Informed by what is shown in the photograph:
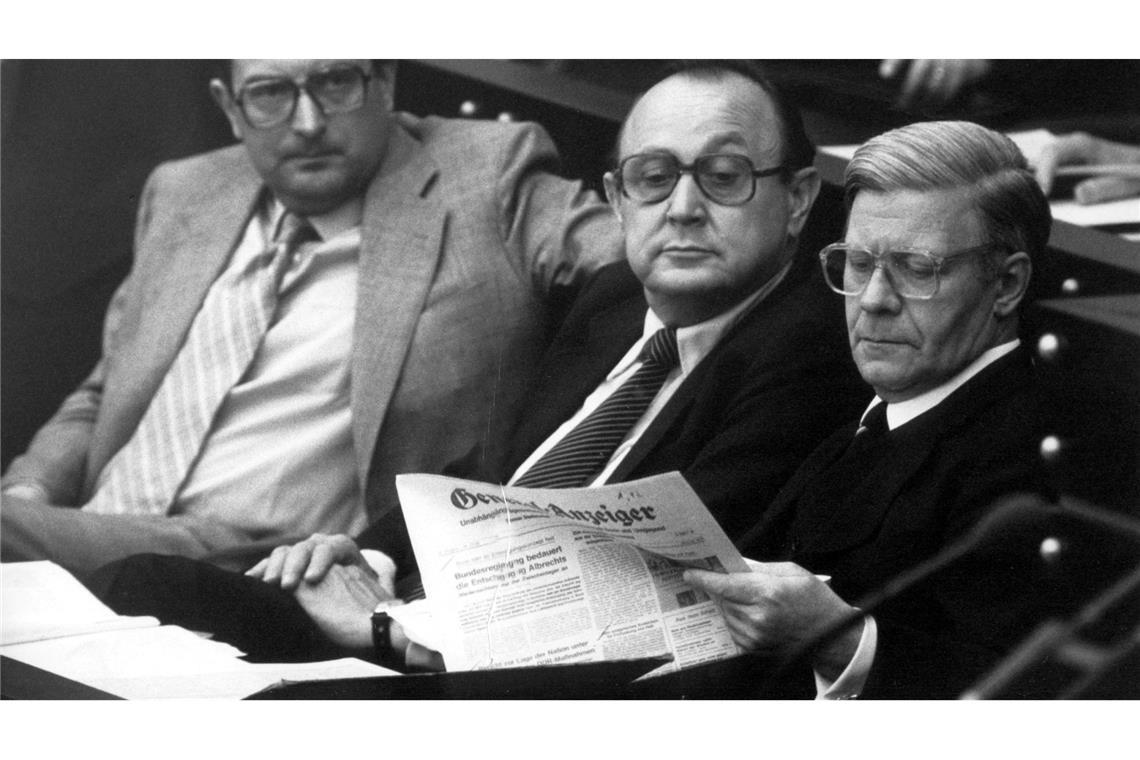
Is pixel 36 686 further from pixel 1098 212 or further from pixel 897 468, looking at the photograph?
pixel 1098 212

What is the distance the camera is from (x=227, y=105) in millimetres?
3275

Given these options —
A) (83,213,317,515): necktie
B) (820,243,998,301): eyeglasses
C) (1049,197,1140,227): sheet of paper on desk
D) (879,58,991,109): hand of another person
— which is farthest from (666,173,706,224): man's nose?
(83,213,317,515): necktie

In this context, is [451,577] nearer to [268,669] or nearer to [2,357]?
[268,669]

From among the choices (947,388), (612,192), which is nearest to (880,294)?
(947,388)

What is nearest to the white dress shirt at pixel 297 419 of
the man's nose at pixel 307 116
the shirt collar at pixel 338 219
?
the shirt collar at pixel 338 219

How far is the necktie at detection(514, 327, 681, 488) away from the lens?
10.2ft

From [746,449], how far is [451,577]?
1.97 feet

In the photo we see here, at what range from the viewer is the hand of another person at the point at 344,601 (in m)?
3.14

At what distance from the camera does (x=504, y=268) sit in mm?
3223

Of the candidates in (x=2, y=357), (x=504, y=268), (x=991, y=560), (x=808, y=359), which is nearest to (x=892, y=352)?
(x=808, y=359)

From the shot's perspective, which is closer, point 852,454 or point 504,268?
point 852,454

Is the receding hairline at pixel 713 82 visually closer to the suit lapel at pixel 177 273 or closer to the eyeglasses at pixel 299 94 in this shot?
the eyeglasses at pixel 299 94

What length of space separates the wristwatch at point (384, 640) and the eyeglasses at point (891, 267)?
104 cm

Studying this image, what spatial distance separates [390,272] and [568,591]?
72cm
